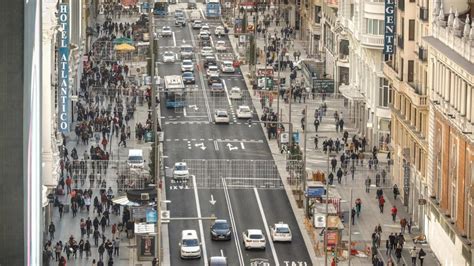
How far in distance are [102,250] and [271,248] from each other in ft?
37.7

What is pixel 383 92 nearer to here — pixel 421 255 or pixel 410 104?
pixel 410 104

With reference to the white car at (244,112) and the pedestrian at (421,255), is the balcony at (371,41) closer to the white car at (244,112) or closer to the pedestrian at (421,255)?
the white car at (244,112)

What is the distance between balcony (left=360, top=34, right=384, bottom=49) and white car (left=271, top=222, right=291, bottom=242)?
3546cm

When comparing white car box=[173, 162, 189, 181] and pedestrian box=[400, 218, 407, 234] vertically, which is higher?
white car box=[173, 162, 189, 181]

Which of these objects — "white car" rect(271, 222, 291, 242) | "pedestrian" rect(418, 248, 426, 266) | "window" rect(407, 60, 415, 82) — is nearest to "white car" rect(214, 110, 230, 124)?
"window" rect(407, 60, 415, 82)

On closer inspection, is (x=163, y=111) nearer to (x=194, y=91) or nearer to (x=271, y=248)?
(x=194, y=91)

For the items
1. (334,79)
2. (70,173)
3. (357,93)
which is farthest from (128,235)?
(334,79)

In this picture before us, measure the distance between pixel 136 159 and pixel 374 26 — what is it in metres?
25.4

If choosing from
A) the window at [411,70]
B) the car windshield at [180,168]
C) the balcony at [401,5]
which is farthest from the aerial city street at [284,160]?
the balcony at [401,5]

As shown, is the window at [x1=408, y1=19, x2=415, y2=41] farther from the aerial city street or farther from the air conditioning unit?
the air conditioning unit

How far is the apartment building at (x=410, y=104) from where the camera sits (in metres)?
137

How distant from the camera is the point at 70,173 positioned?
148250 mm

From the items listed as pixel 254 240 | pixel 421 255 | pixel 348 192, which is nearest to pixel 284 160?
pixel 348 192

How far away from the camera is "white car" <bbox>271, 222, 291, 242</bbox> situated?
432ft
